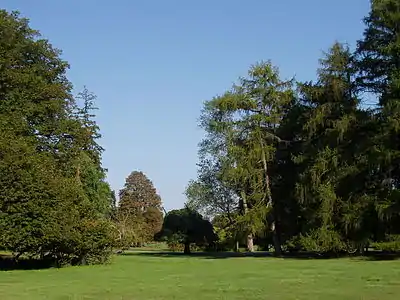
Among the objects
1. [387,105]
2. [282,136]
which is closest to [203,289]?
[387,105]

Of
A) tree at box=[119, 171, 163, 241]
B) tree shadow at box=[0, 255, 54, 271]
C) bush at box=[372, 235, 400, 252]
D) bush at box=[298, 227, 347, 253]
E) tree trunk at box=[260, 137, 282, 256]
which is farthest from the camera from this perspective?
tree at box=[119, 171, 163, 241]

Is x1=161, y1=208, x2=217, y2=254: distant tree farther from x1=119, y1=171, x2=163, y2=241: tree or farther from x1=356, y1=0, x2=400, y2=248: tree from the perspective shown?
x1=119, y1=171, x2=163, y2=241: tree

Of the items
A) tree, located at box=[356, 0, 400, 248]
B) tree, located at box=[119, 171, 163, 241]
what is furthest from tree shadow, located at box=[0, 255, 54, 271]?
tree, located at box=[119, 171, 163, 241]

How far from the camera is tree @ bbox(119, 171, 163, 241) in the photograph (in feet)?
333

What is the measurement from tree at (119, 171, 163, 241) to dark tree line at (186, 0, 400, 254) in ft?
164

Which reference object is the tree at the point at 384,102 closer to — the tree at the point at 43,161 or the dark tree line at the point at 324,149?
the dark tree line at the point at 324,149

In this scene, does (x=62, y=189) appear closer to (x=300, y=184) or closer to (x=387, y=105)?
(x=300, y=184)

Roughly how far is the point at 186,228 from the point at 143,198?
49576 mm

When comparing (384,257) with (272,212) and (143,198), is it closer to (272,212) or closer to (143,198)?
(272,212)

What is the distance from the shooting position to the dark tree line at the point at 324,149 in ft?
124

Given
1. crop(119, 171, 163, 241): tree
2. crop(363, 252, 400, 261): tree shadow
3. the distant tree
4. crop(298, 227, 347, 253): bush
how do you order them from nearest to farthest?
crop(363, 252, 400, 261): tree shadow < crop(298, 227, 347, 253): bush < the distant tree < crop(119, 171, 163, 241): tree

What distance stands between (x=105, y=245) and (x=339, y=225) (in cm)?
1650

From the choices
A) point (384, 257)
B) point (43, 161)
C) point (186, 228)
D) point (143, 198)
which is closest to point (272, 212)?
point (384, 257)

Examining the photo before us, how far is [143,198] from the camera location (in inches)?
4252
